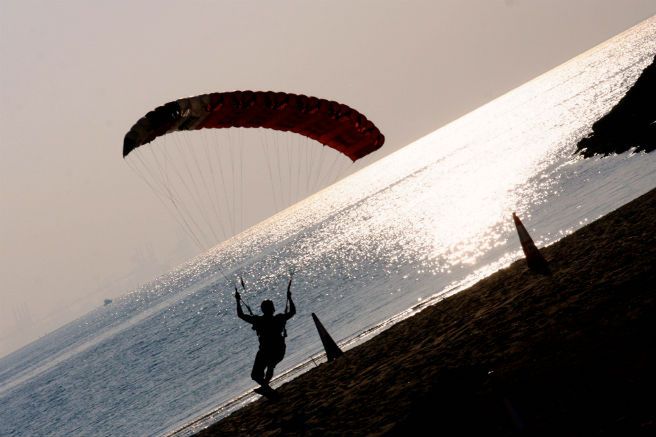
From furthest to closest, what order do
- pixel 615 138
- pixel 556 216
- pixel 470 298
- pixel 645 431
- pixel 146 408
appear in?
pixel 615 138 → pixel 556 216 → pixel 146 408 → pixel 470 298 → pixel 645 431

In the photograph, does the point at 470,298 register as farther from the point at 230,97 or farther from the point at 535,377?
the point at 535,377

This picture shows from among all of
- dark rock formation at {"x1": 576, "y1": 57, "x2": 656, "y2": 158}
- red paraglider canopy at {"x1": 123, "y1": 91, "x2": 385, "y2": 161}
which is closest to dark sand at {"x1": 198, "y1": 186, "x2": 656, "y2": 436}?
red paraglider canopy at {"x1": 123, "y1": 91, "x2": 385, "y2": 161}

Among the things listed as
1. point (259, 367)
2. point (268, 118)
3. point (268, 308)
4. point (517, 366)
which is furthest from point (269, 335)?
point (517, 366)

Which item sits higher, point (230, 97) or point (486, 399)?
point (230, 97)

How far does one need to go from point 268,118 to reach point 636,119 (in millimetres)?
48355

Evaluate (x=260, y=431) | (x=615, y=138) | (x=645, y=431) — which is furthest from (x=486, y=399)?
(x=615, y=138)

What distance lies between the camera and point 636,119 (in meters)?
58.2

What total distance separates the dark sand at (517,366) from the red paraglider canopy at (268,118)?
5.96m

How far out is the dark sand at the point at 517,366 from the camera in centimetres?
848

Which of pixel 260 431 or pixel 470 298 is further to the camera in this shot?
pixel 470 298

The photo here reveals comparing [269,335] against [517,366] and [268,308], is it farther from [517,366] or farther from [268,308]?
[517,366]

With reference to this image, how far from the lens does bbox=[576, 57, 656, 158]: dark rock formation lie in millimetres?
56531

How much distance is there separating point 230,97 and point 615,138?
180 feet

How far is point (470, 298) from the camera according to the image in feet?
66.2
